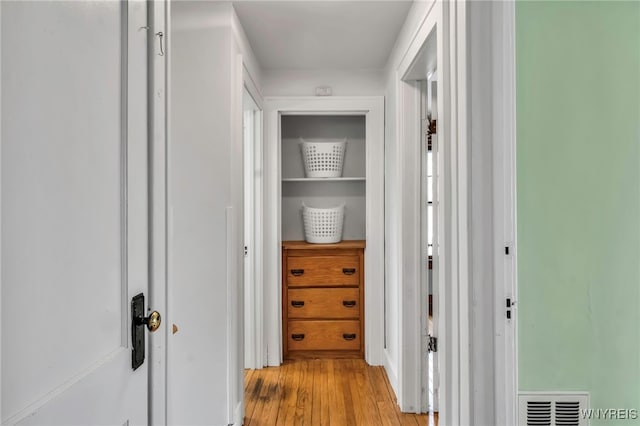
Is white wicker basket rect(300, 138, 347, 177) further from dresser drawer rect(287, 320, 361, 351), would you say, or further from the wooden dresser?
dresser drawer rect(287, 320, 361, 351)

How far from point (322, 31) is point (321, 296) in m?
1.95

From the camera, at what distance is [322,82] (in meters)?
3.18

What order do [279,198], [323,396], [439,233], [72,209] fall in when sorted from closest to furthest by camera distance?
[72,209] → [439,233] → [323,396] → [279,198]

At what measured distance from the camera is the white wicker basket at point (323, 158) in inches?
129

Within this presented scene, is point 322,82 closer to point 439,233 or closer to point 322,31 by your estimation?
point 322,31

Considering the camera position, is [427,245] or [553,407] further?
[427,245]

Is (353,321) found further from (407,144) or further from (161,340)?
(161,340)

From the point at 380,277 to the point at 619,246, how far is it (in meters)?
2.10

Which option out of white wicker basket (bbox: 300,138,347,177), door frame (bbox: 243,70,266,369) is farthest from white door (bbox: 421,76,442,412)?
door frame (bbox: 243,70,266,369)

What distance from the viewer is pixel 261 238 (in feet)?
9.96

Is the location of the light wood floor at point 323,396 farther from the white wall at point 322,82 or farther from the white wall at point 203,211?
the white wall at point 322,82

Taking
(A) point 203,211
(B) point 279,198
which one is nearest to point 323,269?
(B) point 279,198

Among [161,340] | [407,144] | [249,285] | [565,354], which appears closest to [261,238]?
[249,285]

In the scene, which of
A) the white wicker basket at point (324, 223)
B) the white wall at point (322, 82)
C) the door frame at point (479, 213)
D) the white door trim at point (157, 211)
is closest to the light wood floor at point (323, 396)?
the white wicker basket at point (324, 223)
